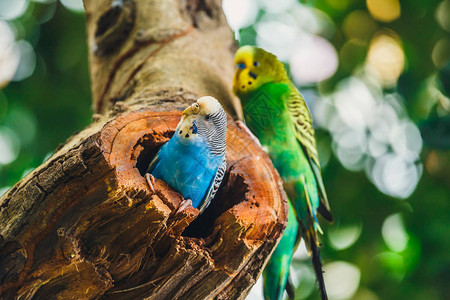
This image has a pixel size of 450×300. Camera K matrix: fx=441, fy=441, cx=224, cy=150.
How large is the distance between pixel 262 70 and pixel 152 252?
1.95 m

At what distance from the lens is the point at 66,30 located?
543cm

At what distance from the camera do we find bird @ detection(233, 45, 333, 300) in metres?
2.96

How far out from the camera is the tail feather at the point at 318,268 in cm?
263

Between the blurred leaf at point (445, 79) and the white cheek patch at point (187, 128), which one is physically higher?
the white cheek patch at point (187, 128)

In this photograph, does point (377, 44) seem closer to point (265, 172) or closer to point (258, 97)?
point (258, 97)

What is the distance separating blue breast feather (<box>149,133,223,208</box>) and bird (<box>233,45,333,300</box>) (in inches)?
36.5

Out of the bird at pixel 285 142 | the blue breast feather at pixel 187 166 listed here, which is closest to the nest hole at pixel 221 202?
the blue breast feather at pixel 187 166

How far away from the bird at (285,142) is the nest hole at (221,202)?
676 millimetres

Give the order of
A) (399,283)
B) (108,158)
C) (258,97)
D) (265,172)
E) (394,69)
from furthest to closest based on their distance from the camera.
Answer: (394,69)
(399,283)
(258,97)
(265,172)
(108,158)

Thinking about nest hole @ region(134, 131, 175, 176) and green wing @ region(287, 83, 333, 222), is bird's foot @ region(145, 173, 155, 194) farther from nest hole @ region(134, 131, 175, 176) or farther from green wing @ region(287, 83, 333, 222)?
green wing @ region(287, 83, 333, 222)

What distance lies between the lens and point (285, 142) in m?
3.22

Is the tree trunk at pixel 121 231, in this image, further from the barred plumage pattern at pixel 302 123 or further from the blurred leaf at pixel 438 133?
the blurred leaf at pixel 438 133

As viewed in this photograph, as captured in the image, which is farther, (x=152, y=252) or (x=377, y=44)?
(x=377, y=44)

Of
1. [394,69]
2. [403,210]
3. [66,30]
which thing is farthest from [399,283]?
[66,30]
